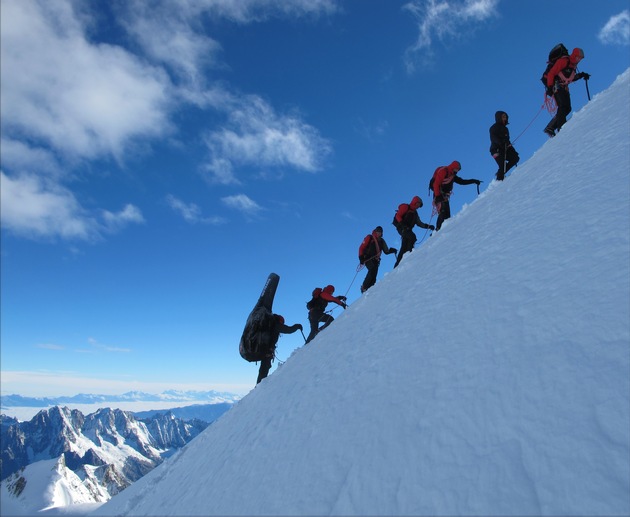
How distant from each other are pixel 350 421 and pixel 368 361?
1.12 meters

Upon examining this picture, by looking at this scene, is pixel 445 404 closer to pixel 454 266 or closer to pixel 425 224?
pixel 454 266

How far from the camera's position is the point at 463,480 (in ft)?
6.49

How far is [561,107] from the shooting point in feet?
30.2

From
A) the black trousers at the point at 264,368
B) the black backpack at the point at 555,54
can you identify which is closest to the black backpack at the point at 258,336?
the black trousers at the point at 264,368

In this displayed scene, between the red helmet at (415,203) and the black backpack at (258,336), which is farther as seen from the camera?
the red helmet at (415,203)

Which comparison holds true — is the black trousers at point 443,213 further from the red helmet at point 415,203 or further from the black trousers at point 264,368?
the black trousers at point 264,368

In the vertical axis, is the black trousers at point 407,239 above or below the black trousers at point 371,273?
above

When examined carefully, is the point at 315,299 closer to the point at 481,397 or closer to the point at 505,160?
the point at 505,160

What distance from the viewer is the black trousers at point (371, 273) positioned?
1073cm

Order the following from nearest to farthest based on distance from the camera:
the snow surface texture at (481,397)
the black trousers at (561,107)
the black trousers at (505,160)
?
the snow surface texture at (481,397), the black trousers at (561,107), the black trousers at (505,160)

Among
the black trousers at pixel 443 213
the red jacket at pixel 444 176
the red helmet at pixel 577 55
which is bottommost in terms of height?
the black trousers at pixel 443 213

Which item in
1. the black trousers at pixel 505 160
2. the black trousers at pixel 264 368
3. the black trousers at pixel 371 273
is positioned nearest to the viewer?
the black trousers at pixel 505 160

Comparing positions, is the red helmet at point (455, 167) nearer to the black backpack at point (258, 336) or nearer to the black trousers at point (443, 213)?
the black trousers at point (443, 213)

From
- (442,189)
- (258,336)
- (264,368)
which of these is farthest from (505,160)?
(264,368)
